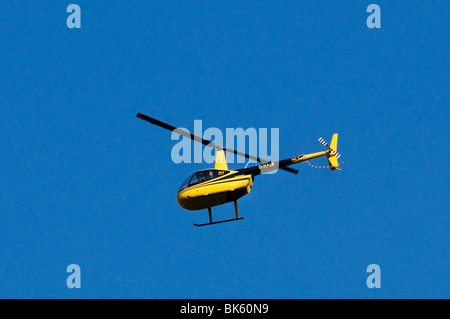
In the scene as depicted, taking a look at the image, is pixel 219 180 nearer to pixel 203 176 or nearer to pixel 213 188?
pixel 213 188

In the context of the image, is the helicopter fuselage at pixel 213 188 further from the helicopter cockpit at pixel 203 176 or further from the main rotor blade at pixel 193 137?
the main rotor blade at pixel 193 137

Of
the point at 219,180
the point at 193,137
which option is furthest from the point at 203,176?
the point at 193,137

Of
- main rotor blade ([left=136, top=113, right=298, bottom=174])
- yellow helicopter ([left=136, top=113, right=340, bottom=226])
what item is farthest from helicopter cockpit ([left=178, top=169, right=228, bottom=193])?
main rotor blade ([left=136, top=113, right=298, bottom=174])

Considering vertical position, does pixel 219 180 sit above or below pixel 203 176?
below

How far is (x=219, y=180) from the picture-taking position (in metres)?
25.0

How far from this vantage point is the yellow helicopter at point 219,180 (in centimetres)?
2483

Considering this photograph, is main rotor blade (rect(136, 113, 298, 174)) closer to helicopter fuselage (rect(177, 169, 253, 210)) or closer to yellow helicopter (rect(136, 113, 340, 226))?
yellow helicopter (rect(136, 113, 340, 226))

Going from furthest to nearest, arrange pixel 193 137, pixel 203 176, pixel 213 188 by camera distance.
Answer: pixel 193 137
pixel 203 176
pixel 213 188

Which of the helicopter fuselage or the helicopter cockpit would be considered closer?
the helicopter fuselage

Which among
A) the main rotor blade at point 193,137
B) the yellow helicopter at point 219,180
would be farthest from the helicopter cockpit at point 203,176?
the main rotor blade at point 193,137

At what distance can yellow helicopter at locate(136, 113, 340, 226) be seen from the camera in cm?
2483
